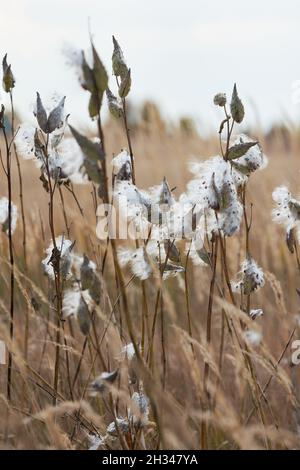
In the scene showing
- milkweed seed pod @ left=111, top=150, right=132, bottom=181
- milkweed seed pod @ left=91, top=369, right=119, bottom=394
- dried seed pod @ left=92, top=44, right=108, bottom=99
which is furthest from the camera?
milkweed seed pod @ left=111, top=150, right=132, bottom=181

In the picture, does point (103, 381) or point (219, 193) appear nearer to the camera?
point (103, 381)

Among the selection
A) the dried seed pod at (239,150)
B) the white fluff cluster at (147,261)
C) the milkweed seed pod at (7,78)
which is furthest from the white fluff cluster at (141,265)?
the milkweed seed pod at (7,78)

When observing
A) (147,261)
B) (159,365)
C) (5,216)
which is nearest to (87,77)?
(147,261)

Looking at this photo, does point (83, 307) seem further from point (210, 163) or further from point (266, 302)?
point (266, 302)

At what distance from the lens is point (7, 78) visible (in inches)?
62.6

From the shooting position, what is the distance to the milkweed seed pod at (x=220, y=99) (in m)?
1.55

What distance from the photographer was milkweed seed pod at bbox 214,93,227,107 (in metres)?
1.55

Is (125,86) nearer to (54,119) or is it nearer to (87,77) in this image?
(54,119)

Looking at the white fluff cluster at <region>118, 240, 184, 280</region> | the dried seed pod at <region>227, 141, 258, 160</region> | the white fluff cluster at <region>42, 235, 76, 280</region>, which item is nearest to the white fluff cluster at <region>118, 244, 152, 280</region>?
the white fluff cluster at <region>118, 240, 184, 280</region>

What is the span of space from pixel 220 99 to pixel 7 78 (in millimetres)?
419

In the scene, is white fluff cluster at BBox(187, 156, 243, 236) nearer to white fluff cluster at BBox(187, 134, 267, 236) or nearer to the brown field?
white fluff cluster at BBox(187, 134, 267, 236)

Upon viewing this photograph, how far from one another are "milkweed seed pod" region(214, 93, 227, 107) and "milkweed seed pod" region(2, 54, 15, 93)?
40 centimetres

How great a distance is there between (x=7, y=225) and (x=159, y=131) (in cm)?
502
